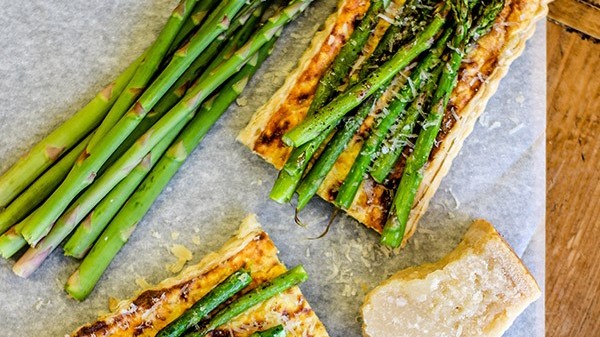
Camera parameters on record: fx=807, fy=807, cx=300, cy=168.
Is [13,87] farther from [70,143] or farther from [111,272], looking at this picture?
[111,272]

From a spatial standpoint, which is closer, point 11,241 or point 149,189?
point 11,241

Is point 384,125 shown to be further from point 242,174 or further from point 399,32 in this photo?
point 242,174

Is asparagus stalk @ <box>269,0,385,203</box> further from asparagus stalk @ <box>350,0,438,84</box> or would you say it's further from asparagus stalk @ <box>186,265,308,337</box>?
asparagus stalk @ <box>186,265,308,337</box>

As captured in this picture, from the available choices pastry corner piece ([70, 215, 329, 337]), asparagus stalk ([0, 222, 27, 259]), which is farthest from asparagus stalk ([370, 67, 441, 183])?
asparagus stalk ([0, 222, 27, 259])

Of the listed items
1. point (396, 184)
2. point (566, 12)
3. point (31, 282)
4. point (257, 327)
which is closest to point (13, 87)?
point (31, 282)

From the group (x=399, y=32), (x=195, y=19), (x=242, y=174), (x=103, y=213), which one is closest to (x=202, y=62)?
(x=195, y=19)

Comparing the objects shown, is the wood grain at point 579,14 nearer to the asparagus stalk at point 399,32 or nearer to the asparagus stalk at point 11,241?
the asparagus stalk at point 399,32
